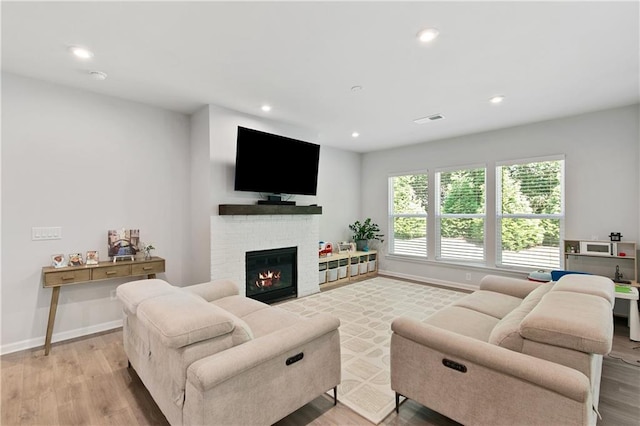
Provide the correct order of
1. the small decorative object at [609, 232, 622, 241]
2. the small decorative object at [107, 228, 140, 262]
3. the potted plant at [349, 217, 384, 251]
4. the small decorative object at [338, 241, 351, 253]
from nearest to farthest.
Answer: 1. the small decorative object at [107, 228, 140, 262]
2. the small decorative object at [609, 232, 622, 241]
3. the small decorative object at [338, 241, 351, 253]
4. the potted plant at [349, 217, 384, 251]

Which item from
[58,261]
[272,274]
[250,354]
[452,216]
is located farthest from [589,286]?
[58,261]

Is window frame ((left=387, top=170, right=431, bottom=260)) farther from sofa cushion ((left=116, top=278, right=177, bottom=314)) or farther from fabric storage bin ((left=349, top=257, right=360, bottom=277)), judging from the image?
sofa cushion ((left=116, top=278, right=177, bottom=314))

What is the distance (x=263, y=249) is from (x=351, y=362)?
212 centimetres

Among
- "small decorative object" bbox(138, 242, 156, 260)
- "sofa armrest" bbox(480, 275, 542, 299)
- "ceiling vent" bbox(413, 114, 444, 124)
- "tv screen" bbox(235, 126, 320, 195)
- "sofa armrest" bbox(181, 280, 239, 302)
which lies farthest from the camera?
Result: "ceiling vent" bbox(413, 114, 444, 124)

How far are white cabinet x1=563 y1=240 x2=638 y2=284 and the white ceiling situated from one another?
68.5 inches

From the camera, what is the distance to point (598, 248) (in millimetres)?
3783

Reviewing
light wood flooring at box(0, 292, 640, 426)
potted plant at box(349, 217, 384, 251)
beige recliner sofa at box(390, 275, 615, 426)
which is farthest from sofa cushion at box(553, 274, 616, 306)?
potted plant at box(349, 217, 384, 251)

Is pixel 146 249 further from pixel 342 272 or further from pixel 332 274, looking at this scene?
pixel 342 272

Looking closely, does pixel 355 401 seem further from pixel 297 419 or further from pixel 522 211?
pixel 522 211

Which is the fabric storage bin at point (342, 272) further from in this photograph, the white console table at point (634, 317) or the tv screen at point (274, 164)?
the white console table at point (634, 317)

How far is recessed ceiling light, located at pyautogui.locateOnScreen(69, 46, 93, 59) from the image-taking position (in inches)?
97.0

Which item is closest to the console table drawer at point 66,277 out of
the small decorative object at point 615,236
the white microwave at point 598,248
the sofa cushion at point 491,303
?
the sofa cushion at point 491,303

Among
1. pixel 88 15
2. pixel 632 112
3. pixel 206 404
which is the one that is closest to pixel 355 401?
→ pixel 206 404

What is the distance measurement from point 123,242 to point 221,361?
2.76 meters
